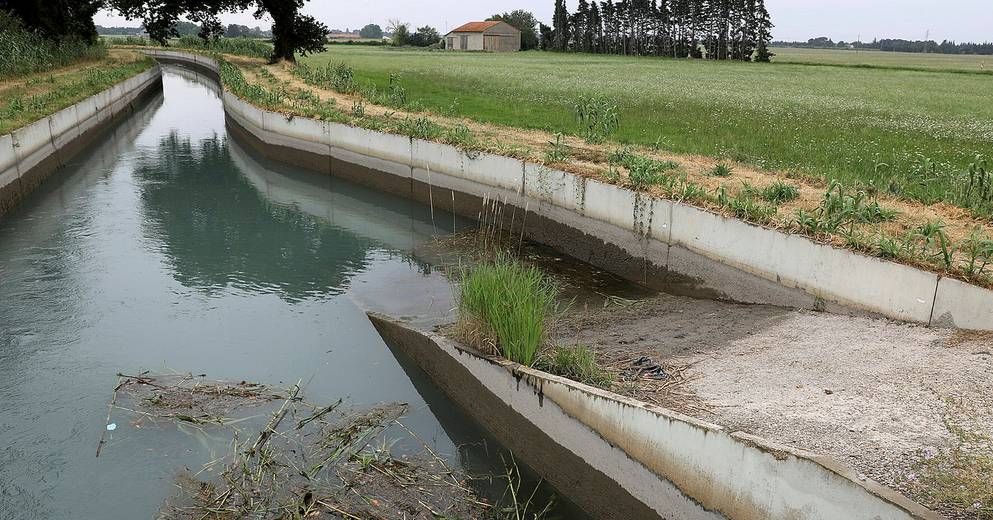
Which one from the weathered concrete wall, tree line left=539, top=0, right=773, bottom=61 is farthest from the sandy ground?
tree line left=539, top=0, right=773, bottom=61

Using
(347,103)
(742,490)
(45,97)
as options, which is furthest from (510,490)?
(45,97)

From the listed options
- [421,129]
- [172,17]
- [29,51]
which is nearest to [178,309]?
[421,129]

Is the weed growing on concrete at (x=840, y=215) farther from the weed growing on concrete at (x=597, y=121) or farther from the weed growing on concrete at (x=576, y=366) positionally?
the weed growing on concrete at (x=597, y=121)

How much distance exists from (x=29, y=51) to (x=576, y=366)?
29414 millimetres

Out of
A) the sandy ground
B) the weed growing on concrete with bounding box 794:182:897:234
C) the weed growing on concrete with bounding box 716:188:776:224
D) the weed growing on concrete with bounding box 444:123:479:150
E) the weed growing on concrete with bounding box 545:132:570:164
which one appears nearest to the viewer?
the sandy ground

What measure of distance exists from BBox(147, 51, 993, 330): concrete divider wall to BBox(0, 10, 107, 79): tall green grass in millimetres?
17189

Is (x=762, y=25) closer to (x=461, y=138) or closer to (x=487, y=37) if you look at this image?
(x=487, y=37)

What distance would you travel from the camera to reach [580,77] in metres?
36.0

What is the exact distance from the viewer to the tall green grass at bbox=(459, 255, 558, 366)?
6.48 metres

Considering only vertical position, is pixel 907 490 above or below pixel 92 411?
above

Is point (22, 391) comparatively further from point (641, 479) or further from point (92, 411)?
point (641, 479)

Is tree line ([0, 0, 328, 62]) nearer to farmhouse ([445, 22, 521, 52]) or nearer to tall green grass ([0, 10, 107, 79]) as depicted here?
tall green grass ([0, 10, 107, 79])

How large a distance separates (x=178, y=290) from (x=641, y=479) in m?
7.15

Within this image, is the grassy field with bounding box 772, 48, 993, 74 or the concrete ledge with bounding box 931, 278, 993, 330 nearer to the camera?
the concrete ledge with bounding box 931, 278, 993, 330
